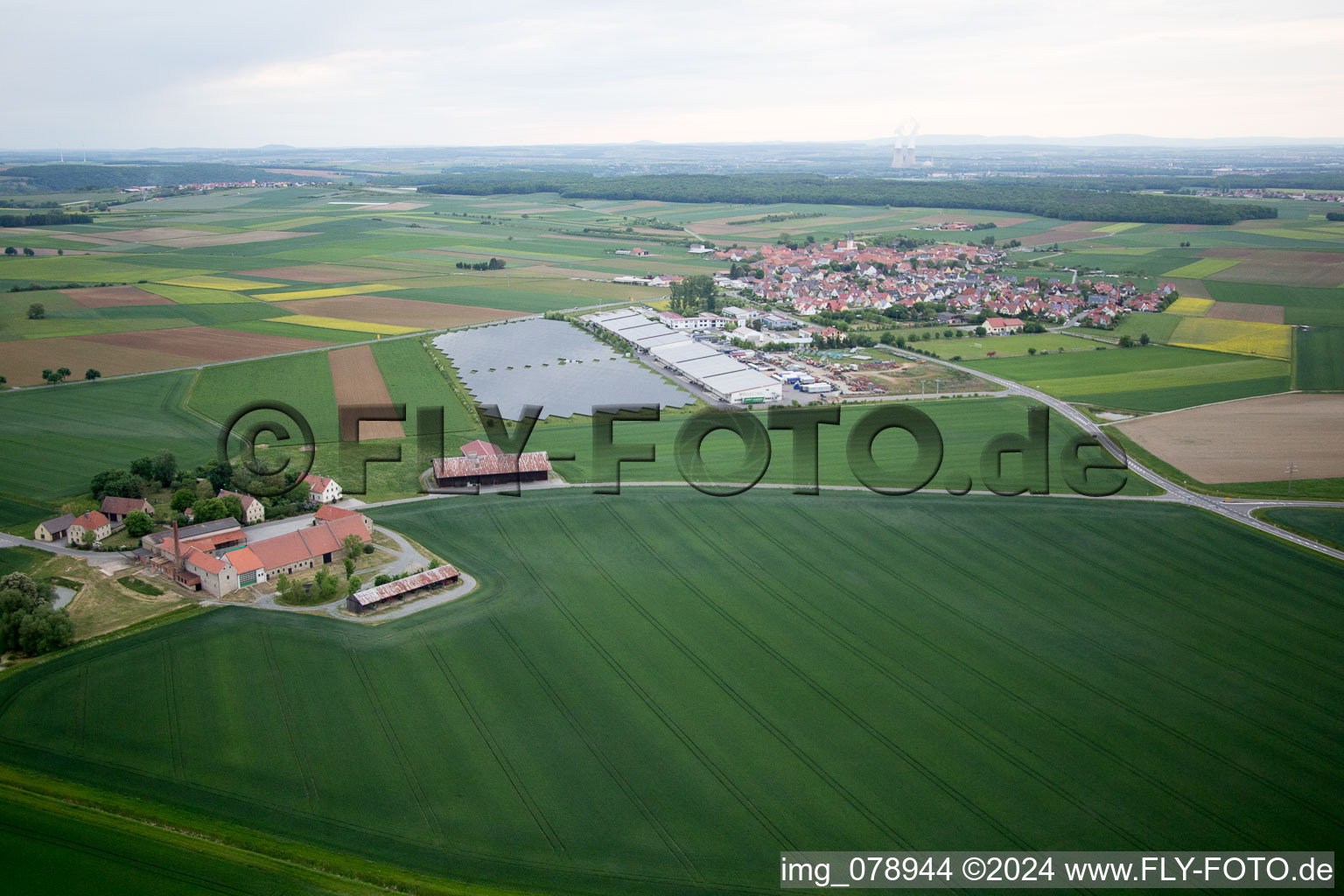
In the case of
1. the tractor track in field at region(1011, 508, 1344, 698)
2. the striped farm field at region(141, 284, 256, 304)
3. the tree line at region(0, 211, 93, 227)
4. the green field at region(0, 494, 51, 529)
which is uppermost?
the tree line at region(0, 211, 93, 227)

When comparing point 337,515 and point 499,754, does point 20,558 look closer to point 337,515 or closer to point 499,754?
point 337,515

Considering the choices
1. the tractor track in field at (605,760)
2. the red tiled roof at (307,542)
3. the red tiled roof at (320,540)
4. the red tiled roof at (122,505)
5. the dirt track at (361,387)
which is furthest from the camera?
the dirt track at (361,387)

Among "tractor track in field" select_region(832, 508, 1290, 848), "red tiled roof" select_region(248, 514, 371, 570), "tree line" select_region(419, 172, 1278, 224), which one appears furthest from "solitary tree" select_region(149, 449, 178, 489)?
"tree line" select_region(419, 172, 1278, 224)

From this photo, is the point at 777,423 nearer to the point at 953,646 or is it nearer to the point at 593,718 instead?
the point at 953,646

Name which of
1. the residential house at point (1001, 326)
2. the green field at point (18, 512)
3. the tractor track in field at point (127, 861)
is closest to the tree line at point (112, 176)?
the green field at point (18, 512)

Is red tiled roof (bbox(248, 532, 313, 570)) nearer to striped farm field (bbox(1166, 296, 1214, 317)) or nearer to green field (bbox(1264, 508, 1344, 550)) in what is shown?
green field (bbox(1264, 508, 1344, 550))

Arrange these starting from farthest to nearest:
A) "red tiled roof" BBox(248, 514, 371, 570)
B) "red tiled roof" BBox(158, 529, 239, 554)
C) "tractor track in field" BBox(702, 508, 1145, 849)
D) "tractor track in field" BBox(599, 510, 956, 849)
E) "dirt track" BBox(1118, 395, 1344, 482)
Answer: "dirt track" BBox(1118, 395, 1344, 482) → "red tiled roof" BBox(158, 529, 239, 554) → "red tiled roof" BBox(248, 514, 371, 570) → "tractor track in field" BBox(599, 510, 956, 849) → "tractor track in field" BBox(702, 508, 1145, 849)

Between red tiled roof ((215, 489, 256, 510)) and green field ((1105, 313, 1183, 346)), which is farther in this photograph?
green field ((1105, 313, 1183, 346))

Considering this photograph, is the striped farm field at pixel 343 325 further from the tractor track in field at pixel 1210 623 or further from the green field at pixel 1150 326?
the green field at pixel 1150 326
